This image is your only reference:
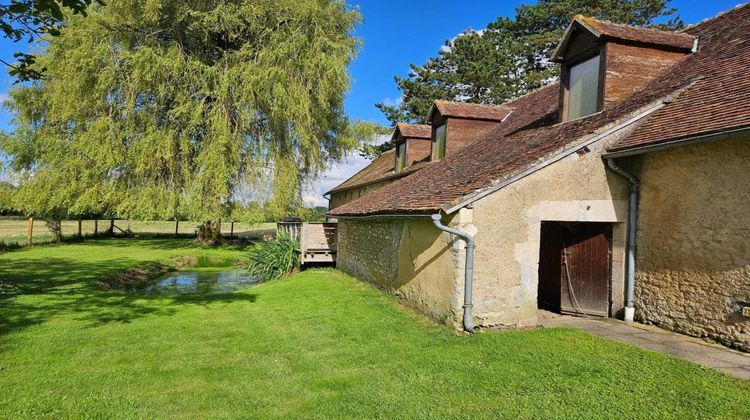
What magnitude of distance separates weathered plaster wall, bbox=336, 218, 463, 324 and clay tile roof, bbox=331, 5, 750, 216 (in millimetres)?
567

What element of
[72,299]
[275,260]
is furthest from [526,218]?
[275,260]

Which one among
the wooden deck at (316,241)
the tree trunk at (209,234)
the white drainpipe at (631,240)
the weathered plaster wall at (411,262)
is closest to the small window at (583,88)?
the white drainpipe at (631,240)

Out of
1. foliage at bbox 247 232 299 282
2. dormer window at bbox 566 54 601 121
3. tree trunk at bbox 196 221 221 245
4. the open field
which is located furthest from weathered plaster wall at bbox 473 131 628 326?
tree trunk at bbox 196 221 221 245

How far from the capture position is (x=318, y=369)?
5641mm

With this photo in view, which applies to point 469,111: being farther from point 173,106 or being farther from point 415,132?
point 173,106

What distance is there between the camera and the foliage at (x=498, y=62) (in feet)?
90.7

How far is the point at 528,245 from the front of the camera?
7211 millimetres

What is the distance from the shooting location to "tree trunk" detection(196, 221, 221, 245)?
2369 centimetres

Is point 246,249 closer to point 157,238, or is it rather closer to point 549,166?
point 157,238

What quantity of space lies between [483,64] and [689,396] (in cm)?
2572

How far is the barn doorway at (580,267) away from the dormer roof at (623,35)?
11.6ft

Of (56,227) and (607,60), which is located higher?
(607,60)

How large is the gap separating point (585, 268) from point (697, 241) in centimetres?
202

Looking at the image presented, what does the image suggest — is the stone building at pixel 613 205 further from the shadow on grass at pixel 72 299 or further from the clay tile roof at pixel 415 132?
the clay tile roof at pixel 415 132
